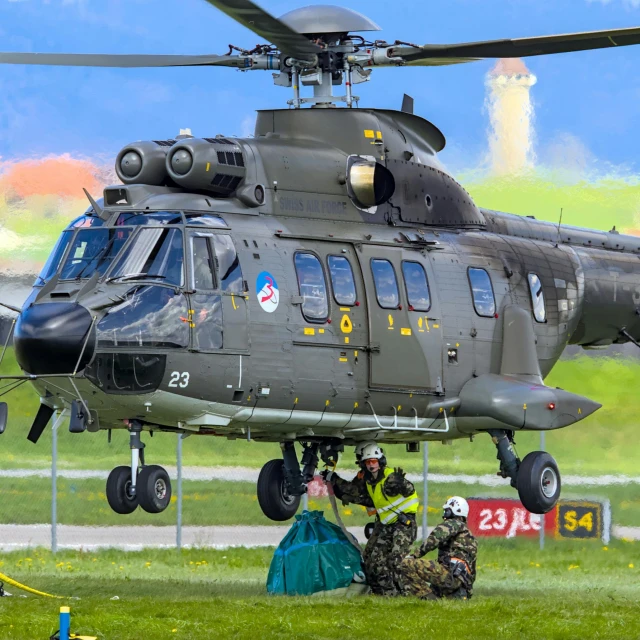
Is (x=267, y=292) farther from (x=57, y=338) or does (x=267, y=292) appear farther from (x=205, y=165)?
(x=57, y=338)

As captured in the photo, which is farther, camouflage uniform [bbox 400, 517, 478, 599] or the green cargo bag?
the green cargo bag

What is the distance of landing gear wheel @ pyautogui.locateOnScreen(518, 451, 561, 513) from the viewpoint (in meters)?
16.4

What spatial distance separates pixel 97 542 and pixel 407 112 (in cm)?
1019

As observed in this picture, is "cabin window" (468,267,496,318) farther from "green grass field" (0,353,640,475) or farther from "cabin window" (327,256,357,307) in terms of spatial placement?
"green grass field" (0,353,640,475)

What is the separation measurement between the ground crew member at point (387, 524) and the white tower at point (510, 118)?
15.2m

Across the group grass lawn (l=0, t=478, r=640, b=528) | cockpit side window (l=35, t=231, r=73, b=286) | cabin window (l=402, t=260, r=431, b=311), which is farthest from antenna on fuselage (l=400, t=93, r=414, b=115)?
grass lawn (l=0, t=478, r=640, b=528)

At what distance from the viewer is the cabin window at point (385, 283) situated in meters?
15.6

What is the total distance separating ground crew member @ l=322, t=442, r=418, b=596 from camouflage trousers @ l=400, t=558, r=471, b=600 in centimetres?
20

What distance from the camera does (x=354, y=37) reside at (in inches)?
647

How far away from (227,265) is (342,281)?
155cm

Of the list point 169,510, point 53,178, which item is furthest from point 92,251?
point 53,178

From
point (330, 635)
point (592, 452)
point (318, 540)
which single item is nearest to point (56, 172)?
point (592, 452)

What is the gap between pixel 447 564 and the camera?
48.5 ft

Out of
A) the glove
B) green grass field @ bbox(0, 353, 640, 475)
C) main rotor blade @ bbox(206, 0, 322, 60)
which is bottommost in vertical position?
the glove
